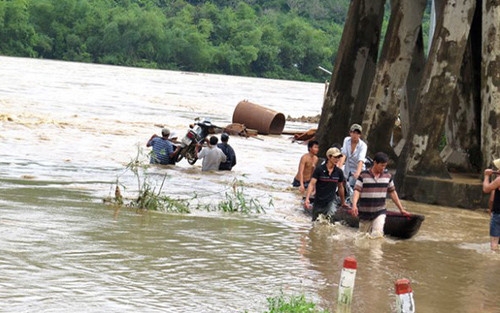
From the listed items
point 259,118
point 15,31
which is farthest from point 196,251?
point 15,31

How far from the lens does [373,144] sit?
20.6 m

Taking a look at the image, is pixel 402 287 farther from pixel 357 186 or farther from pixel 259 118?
pixel 259 118

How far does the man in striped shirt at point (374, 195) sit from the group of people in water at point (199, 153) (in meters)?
7.98

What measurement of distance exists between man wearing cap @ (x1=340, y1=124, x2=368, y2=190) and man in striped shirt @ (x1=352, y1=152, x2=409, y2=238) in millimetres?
1719

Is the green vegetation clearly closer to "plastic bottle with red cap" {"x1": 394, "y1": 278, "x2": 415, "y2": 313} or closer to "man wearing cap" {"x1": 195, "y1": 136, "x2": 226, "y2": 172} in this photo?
"man wearing cap" {"x1": 195, "y1": 136, "x2": 226, "y2": 172}

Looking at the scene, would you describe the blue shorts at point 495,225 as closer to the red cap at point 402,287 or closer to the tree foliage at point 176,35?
the red cap at point 402,287

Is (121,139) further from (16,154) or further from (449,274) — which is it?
(449,274)

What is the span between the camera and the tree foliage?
392 feet

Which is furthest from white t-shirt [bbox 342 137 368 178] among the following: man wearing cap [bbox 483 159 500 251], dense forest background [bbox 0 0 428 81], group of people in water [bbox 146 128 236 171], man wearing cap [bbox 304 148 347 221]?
dense forest background [bbox 0 0 428 81]

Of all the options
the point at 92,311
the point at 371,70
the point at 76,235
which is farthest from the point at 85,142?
the point at 92,311

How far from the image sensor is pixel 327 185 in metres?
15.3

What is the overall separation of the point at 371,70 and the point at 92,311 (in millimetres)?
13046

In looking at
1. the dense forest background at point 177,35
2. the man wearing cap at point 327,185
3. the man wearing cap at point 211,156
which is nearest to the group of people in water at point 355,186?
the man wearing cap at point 327,185

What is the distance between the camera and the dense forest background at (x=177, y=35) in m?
120
